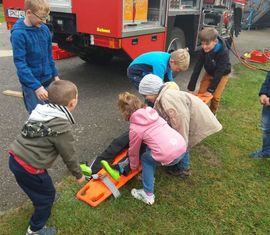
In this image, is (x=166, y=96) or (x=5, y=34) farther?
(x=5, y=34)

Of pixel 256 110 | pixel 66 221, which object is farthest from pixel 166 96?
pixel 256 110

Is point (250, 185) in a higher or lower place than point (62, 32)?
lower

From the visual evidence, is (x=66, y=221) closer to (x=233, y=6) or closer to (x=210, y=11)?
(x=210, y=11)

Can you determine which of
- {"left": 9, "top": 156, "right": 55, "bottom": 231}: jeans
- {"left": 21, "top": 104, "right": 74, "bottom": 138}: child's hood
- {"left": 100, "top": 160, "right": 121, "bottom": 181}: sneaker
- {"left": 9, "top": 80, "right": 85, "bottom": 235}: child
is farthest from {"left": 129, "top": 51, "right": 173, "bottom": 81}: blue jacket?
{"left": 9, "top": 156, "right": 55, "bottom": 231}: jeans

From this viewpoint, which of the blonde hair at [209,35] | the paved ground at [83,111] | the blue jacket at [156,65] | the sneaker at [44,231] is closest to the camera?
the sneaker at [44,231]

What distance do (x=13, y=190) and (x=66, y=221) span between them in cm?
66

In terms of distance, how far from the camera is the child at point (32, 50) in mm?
2762

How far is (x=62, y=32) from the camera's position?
5.38 metres

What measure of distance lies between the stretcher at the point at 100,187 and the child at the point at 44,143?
67cm

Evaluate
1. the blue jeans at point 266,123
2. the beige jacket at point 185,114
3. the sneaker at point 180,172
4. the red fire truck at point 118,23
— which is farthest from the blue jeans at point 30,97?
the blue jeans at point 266,123

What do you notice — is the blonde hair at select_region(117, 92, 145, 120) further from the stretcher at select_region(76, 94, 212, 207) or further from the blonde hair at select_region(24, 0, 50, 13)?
the blonde hair at select_region(24, 0, 50, 13)

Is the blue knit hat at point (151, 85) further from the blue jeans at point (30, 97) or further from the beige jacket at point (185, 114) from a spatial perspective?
the blue jeans at point (30, 97)

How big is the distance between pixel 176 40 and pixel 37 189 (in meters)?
5.13

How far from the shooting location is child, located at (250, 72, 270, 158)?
3422 millimetres
